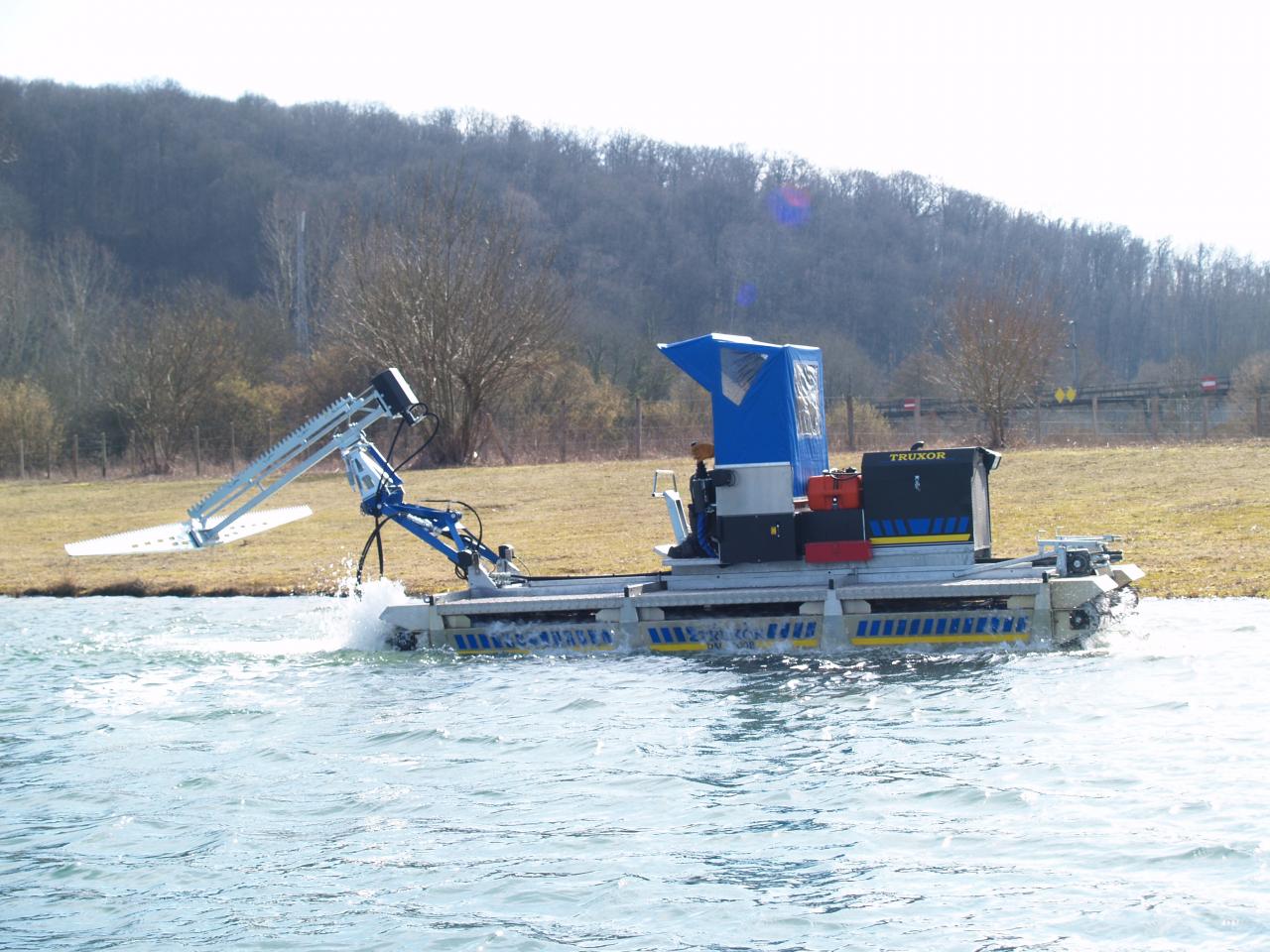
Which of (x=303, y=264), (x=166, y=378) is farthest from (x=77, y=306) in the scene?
(x=166, y=378)

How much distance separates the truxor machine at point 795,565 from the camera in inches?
537

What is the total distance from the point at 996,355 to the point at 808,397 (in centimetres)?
2658

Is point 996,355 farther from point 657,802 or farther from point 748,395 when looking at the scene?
point 657,802

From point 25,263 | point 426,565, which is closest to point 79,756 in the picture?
point 426,565

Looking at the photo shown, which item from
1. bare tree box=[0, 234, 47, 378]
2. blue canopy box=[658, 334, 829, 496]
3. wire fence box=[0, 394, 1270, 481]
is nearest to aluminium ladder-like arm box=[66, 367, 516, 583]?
blue canopy box=[658, 334, 829, 496]

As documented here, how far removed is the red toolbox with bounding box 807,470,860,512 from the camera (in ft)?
46.6

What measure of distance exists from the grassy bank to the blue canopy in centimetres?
580

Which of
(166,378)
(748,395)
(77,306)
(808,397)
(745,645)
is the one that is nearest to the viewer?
(745,645)

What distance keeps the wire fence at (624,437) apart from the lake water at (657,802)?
28502 mm

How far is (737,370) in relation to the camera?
14406 millimetres

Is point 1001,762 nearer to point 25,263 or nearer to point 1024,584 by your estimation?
point 1024,584

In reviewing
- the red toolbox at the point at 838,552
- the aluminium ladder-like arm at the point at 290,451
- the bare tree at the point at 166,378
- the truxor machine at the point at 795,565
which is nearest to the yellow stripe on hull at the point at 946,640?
the truxor machine at the point at 795,565

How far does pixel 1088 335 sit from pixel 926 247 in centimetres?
1694

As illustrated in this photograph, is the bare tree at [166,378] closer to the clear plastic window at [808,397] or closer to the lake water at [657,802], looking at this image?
the clear plastic window at [808,397]
